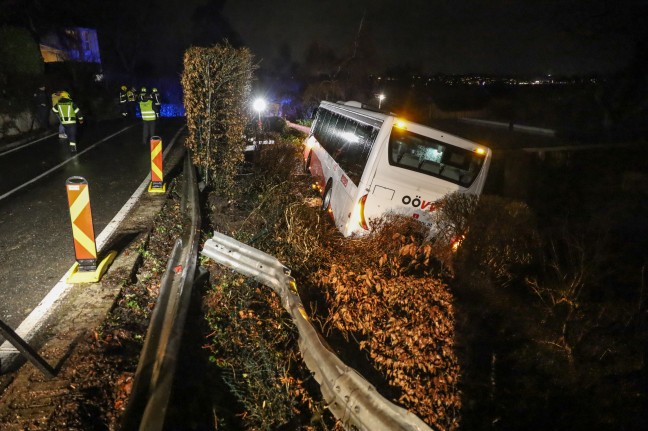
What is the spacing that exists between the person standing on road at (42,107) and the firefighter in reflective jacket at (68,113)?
5.96 m

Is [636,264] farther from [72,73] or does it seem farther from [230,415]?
[72,73]

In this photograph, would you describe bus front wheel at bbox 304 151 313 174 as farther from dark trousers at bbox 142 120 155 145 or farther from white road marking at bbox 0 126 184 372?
white road marking at bbox 0 126 184 372

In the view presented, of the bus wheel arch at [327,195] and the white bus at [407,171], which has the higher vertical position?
the white bus at [407,171]

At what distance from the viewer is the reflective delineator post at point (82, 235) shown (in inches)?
170

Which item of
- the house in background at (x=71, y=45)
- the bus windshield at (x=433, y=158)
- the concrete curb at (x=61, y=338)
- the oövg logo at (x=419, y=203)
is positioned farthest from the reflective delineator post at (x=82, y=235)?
the house in background at (x=71, y=45)

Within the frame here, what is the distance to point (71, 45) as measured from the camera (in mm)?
36094

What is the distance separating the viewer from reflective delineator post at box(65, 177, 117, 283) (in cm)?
432

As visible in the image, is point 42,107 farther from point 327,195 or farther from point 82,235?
point 82,235

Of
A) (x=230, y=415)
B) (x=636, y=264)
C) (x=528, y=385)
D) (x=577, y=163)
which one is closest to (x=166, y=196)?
(x=230, y=415)

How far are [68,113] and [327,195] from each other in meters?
8.45

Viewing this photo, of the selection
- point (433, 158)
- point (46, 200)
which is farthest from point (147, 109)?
point (433, 158)

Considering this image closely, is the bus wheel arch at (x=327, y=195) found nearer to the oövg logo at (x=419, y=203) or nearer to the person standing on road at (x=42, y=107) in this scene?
the oövg logo at (x=419, y=203)

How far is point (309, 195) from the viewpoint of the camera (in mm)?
10078

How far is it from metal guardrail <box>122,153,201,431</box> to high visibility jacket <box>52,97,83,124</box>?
8618 mm
